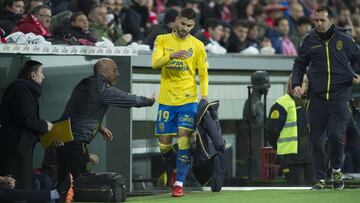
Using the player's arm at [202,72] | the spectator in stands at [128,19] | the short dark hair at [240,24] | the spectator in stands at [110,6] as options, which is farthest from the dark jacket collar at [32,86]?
the short dark hair at [240,24]

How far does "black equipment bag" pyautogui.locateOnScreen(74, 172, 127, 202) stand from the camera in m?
14.1

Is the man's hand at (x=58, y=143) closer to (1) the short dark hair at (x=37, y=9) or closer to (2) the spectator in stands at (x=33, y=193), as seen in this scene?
(2) the spectator in stands at (x=33, y=193)

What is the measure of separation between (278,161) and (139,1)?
489cm

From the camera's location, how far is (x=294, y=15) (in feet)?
82.5

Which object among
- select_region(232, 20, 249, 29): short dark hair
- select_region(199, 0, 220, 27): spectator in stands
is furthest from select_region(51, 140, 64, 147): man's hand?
select_region(199, 0, 220, 27): spectator in stands

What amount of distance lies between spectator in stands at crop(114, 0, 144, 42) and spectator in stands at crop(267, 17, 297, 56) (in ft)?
9.32

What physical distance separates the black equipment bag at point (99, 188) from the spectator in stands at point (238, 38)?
732cm

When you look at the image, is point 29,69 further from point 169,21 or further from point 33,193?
point 169,21

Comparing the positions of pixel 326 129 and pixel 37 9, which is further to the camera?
pixel 37 9

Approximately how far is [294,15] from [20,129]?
1223cm

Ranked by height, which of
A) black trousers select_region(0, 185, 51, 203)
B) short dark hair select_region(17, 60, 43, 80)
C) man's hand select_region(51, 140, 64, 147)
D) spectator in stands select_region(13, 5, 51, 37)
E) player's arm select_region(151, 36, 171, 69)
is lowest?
black trousers select_region(0, 185, 51, 203)

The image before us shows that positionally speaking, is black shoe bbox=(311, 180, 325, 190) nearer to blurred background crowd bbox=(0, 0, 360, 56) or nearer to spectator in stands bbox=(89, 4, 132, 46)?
blurred background crowd bbox=(0, 0, 360, 56)

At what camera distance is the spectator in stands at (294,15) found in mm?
23986

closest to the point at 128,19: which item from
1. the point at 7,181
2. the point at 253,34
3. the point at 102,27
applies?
the point at 102,27
